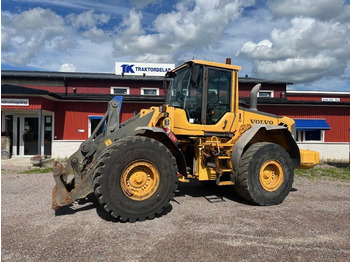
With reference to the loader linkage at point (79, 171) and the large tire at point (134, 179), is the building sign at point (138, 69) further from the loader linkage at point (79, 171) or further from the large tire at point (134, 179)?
the large tire at point (134, 179)

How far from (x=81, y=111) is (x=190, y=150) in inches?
392

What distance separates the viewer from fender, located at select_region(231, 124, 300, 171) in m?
5.79

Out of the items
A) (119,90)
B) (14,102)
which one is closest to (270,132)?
(14,102)

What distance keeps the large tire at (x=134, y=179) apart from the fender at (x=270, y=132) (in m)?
1.57

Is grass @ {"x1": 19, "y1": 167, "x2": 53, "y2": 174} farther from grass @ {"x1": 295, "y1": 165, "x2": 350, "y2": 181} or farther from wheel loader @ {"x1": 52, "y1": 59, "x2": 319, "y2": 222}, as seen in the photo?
grass @ {"x1": 295, "y1": 165, "x2": 350, "y2": 181}

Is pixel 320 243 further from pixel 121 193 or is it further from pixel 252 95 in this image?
pixel 252 95

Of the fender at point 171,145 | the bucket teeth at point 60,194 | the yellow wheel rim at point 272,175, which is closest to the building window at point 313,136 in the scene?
the yellow wheel rim at point 272,175

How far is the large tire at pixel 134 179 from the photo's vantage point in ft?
14.8

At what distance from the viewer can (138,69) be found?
19.0 m

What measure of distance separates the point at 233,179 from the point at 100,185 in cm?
285

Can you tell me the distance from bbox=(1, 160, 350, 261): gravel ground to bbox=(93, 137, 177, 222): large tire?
282mm

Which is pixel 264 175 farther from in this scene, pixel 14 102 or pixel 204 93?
pixel 14 102

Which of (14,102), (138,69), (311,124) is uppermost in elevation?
(138,69)

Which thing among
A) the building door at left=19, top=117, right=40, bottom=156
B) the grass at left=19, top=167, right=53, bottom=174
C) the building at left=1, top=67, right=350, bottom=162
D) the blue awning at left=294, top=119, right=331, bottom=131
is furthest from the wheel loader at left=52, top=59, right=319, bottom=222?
the building door at left=19, top=117, right=40, bottom=156
